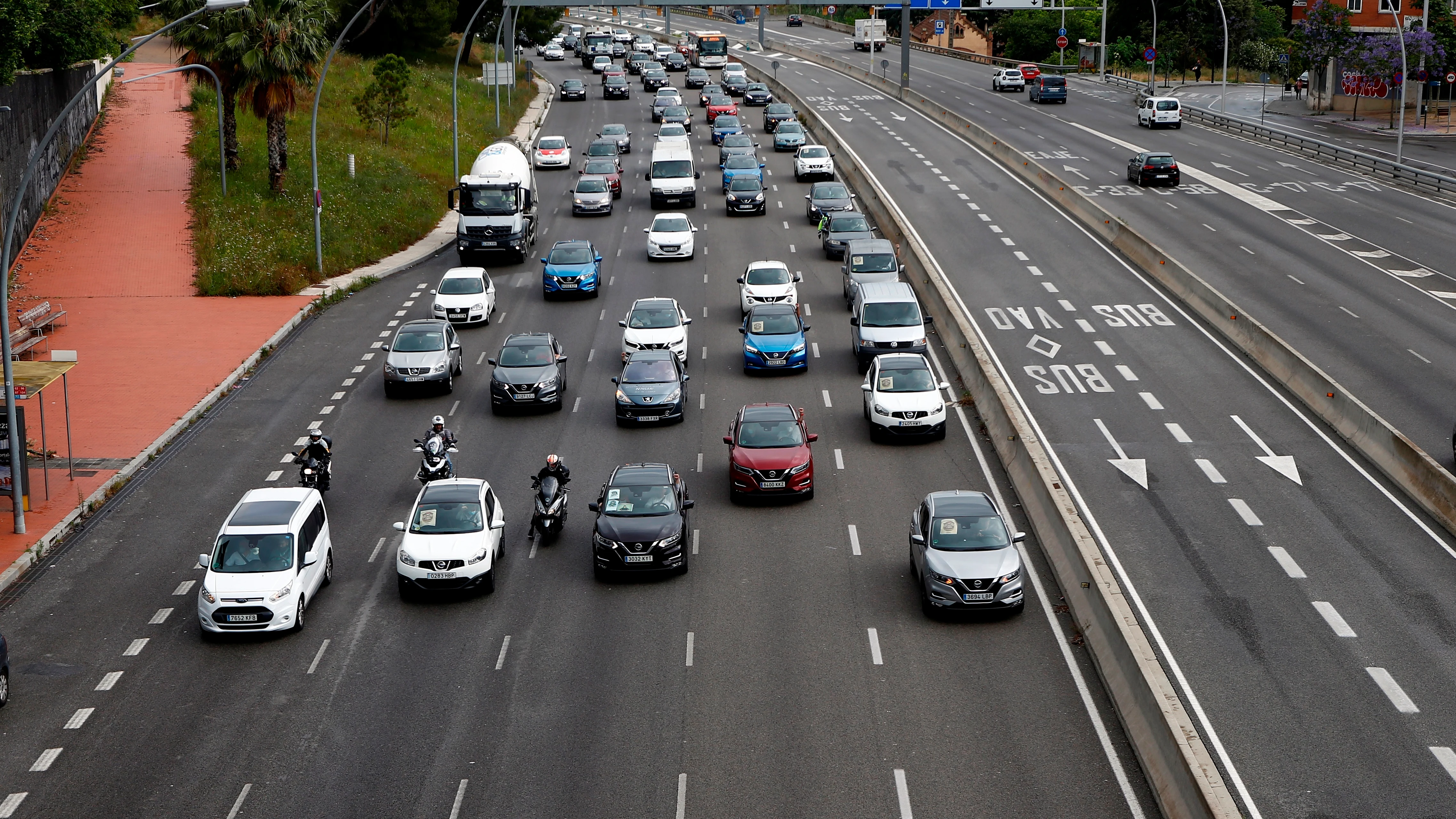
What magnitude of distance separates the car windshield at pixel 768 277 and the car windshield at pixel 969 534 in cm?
1934

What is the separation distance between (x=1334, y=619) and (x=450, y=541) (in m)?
13.5

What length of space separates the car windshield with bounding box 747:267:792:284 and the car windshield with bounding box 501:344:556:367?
29.2 feet

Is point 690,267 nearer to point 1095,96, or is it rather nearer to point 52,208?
point 52,208

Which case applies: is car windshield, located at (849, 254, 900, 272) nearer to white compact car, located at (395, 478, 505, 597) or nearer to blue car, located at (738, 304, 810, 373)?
blue car, located at (738, 304, 810, 373)

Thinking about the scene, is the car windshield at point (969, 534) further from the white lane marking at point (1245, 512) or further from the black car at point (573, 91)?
the black car at point (573, 91)

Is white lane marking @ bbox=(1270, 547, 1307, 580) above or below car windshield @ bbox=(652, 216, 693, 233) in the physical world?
below

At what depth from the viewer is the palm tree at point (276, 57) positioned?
49.2m

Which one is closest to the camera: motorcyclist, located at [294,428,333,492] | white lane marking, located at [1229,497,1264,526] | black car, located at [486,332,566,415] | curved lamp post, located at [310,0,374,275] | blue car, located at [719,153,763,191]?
white lane marking, located at [1229,497,1264,526]

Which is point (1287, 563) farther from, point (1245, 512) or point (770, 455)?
point (770, 455)

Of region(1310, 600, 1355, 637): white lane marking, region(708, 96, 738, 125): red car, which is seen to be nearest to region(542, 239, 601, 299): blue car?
region(1310, 600, 1355, 637): white lane marking

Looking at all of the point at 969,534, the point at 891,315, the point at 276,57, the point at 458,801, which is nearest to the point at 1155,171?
the point at 891,315

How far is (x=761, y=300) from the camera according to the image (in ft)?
134

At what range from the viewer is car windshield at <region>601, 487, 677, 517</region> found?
24.4 m

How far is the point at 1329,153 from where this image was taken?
67.6 metres
